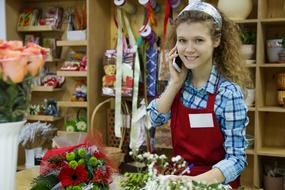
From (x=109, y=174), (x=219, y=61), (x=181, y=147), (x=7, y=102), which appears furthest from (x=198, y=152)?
(x=7, y=102)

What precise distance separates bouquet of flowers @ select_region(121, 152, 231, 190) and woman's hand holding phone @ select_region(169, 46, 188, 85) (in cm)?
56

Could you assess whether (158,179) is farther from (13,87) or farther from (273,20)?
(273,20)

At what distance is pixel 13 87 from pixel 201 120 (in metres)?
0.92

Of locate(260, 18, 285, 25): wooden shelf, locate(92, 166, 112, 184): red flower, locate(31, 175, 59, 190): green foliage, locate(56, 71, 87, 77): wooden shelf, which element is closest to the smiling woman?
locate(92, 166, 112, 184): red flower

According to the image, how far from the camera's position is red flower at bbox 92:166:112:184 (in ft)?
3.29

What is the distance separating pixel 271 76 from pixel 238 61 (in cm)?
134

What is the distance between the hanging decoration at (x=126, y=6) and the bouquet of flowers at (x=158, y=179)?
1.98m

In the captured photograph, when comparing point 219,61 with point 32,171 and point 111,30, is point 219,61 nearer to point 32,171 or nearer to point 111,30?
point 32,171

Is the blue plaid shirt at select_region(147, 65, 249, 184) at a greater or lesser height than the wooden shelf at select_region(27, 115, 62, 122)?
greater

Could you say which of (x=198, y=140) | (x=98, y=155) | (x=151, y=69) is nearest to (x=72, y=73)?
(x=151, y=69)

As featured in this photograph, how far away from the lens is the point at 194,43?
1368 mm

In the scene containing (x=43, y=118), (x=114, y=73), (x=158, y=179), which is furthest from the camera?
(x=43, y=118)

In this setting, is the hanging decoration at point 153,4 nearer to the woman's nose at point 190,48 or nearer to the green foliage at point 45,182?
the woman's nose at point 190,48

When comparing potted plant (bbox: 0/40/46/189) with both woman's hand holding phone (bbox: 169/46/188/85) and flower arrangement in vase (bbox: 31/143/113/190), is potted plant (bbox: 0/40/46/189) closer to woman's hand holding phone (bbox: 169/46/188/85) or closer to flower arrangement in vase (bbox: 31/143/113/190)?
flower arrangement in vase (bbox: 31/143/113/190)
